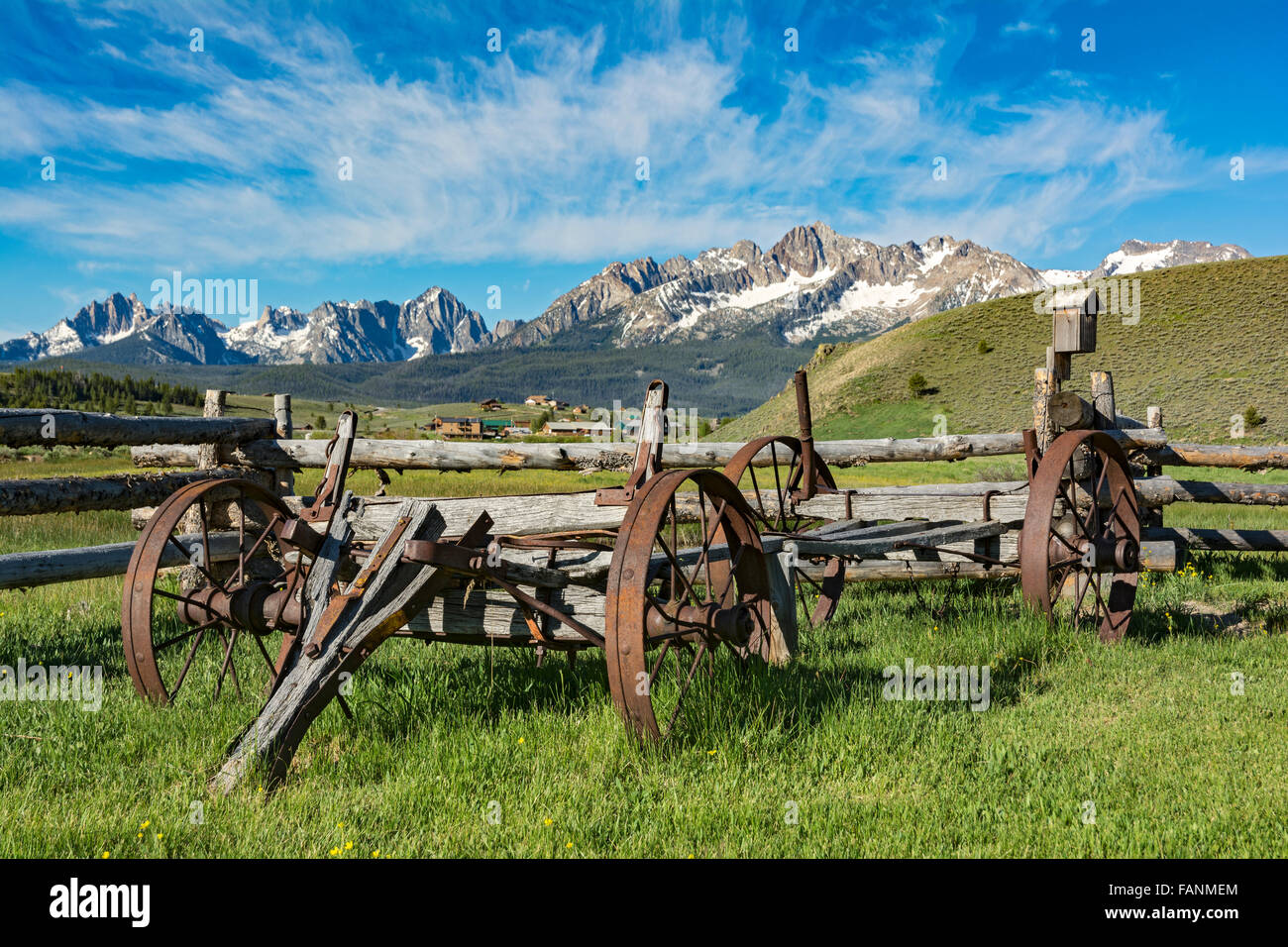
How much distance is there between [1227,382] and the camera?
46406mm

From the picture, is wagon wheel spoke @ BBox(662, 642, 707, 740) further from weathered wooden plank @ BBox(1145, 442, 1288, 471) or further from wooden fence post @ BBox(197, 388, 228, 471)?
weathered wooden plank @ BBox(1145, 442, 1288, 471)

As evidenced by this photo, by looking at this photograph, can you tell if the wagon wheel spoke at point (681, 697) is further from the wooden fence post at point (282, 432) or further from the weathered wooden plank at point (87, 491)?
the wooden fence post at point (282, 432)

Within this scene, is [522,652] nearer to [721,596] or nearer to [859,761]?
[721,596]

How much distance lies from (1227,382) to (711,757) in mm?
55224

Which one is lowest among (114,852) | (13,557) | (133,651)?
(114,852)

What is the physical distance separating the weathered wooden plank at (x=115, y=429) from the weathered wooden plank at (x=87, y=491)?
1.04ft

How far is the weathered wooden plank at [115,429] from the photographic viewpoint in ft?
19.4

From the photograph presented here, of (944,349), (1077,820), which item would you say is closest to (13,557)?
(1077,820)

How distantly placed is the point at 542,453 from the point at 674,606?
4.27 m

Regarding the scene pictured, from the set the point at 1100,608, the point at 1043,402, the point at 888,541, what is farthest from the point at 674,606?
the point at 1043,402

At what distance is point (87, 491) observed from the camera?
6621 mm

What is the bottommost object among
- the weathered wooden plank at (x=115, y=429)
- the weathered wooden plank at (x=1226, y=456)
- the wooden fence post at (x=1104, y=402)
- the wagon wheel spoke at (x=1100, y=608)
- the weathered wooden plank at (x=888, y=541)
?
the wagon wheel spoke at (x=1100, y=608)

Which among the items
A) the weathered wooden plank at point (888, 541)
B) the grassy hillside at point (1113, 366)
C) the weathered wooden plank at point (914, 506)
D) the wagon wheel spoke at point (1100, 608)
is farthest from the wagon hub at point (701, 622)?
the grassy hillside at point (1113, 366)
